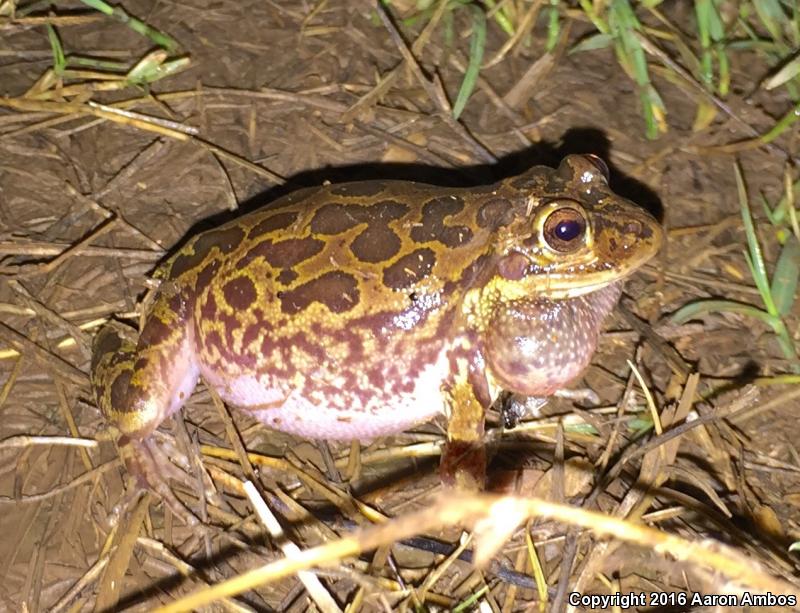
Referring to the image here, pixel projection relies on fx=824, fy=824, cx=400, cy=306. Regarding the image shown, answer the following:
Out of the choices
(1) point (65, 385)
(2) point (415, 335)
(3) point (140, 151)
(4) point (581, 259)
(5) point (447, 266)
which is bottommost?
(1) point (65, 385)

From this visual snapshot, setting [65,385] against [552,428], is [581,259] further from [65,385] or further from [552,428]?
[65,385]

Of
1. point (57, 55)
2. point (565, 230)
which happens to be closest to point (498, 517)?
point (565, 230)

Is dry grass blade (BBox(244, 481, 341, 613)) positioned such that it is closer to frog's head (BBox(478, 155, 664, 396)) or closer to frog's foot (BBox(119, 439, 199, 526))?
frog's foot (BBox(119, 439, 199, 526))

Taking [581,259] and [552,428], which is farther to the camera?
[552,428]

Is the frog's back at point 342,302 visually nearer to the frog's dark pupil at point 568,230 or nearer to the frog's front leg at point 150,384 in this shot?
the frog's front leg at point 150,384

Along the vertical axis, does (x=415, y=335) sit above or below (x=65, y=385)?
above

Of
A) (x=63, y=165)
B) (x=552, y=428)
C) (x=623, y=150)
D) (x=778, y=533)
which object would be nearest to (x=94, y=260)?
(x=63, y=165)

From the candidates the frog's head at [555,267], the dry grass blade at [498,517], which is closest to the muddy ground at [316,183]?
the frog's head at [555,267]

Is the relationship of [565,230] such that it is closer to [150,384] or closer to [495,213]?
[495,213]
